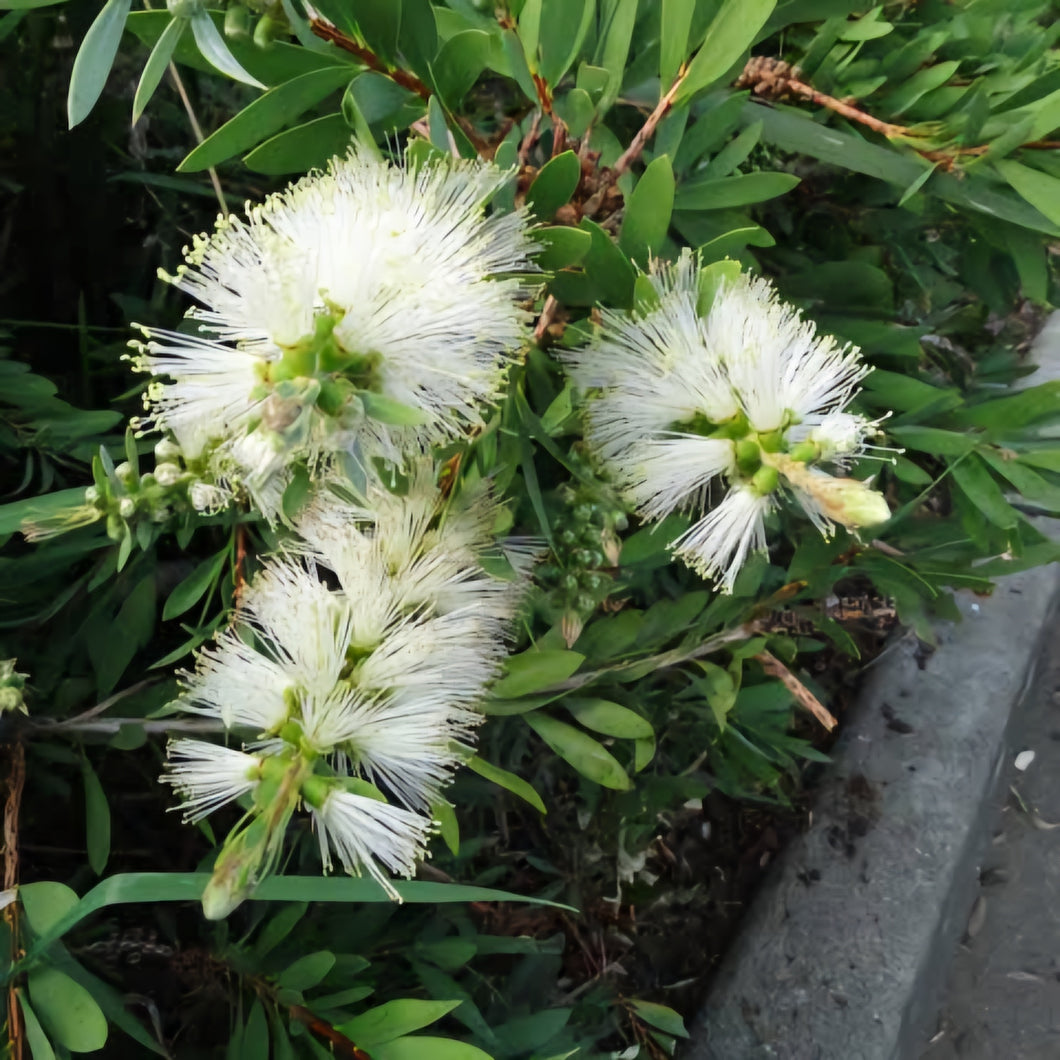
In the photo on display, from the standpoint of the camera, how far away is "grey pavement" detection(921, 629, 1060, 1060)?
154 centimetres

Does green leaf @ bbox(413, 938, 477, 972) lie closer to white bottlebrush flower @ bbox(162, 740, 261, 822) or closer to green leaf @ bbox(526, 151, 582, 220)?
white bottlebrush flower @ bbox(162, 740, 261, 822)

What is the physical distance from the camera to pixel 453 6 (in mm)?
602

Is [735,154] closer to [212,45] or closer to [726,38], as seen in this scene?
[726,38]

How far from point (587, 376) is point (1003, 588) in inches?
52.8

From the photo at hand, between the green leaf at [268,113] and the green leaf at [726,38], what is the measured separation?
212 mm

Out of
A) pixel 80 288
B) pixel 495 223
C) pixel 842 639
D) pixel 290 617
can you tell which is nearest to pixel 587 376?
pixel 495 223

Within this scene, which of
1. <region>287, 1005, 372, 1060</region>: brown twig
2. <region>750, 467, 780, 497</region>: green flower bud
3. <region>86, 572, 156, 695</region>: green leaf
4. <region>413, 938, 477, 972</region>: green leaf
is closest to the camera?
<region>750, 467, 780, 497</region>: green flower bud

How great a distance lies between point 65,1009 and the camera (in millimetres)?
628

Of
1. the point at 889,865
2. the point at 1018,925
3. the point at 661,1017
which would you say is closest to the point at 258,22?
the point at 661,1017

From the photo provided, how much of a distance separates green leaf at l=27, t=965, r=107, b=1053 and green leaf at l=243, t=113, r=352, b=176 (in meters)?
0.57

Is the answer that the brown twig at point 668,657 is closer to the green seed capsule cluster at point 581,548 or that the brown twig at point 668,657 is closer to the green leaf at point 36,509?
the green seed capsule cluster at point 581,548

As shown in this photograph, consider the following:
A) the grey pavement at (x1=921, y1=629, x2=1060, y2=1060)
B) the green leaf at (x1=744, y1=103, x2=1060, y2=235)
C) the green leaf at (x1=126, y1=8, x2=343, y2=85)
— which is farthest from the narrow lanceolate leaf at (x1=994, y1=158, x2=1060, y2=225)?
the grey pavement at (x1=921, y1=629, x2=1060, y2=1060)

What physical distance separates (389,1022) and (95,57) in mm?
664

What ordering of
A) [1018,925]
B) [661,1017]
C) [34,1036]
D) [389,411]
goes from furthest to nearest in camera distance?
[1018,925]
[661,1017]
[34,1036]
[389,411]
